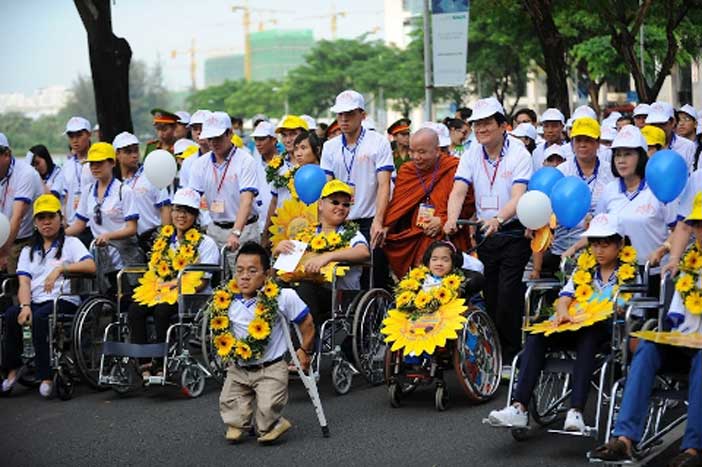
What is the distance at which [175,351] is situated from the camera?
33.3 feet

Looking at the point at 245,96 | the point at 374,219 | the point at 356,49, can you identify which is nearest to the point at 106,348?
the point at 374,219

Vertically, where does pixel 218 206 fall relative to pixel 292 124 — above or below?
below

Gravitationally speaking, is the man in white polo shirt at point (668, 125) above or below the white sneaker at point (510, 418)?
above

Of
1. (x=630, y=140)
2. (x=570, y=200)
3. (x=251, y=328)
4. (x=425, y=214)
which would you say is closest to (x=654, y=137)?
(x=630, y=140)

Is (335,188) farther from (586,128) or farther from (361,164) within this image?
(586,128)

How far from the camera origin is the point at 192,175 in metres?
11.5

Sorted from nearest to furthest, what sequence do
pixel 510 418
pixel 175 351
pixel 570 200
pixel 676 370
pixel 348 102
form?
pixel 676 370 → pixel 510 418 → pixel 570 200 → pixel 175 351 → pixel 348 102

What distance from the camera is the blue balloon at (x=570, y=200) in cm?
916

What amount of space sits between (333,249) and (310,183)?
31.2 inches

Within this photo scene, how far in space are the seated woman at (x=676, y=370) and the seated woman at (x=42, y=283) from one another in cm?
482

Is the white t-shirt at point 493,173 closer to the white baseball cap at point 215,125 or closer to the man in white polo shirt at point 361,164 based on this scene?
the man in white polo shirt at point 361,164

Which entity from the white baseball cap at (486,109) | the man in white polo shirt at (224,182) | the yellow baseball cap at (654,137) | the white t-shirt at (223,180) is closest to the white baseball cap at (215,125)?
the man in white polo shirt at (224,182)

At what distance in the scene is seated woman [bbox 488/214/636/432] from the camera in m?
7.82

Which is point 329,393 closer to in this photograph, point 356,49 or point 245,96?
point 356,49
